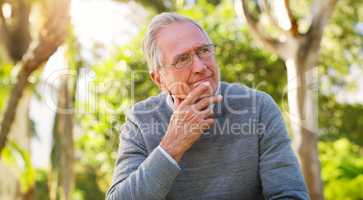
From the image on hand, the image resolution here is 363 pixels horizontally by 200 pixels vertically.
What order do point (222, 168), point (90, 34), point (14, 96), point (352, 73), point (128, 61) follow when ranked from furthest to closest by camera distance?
point (352, 73) < point (90, 34) < point (128, 61) < point (14, 96) < point (222, 168)

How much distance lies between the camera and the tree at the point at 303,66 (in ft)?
19.5

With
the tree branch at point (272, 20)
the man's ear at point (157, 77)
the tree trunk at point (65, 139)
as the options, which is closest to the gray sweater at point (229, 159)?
the man's ear at point (157, 77)

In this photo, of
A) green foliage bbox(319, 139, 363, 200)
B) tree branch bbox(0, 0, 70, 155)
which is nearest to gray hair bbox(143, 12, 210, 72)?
tree branch bbox(0, 0, 70, 155)

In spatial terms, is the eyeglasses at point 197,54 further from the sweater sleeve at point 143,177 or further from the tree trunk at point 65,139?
the tree trunk at point 65,139

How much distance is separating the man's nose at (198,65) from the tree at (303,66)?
13.7ft

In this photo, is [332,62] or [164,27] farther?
[332,62]

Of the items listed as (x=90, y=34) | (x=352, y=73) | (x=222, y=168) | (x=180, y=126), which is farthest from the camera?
(x=352, y=73)

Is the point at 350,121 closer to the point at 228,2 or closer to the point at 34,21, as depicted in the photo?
the point at 228,2

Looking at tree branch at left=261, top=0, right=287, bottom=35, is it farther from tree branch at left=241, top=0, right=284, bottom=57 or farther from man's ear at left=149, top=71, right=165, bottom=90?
man's ear at left=149, top=71, right=165, bottom=90

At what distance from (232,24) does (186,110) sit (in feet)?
27.3

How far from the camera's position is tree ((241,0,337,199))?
19.5ft

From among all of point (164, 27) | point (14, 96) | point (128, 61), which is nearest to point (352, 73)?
point (128, 61)

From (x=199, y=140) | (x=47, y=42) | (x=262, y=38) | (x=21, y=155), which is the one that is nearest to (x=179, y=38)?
(x=199, y=140)

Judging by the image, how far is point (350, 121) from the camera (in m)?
14.0
